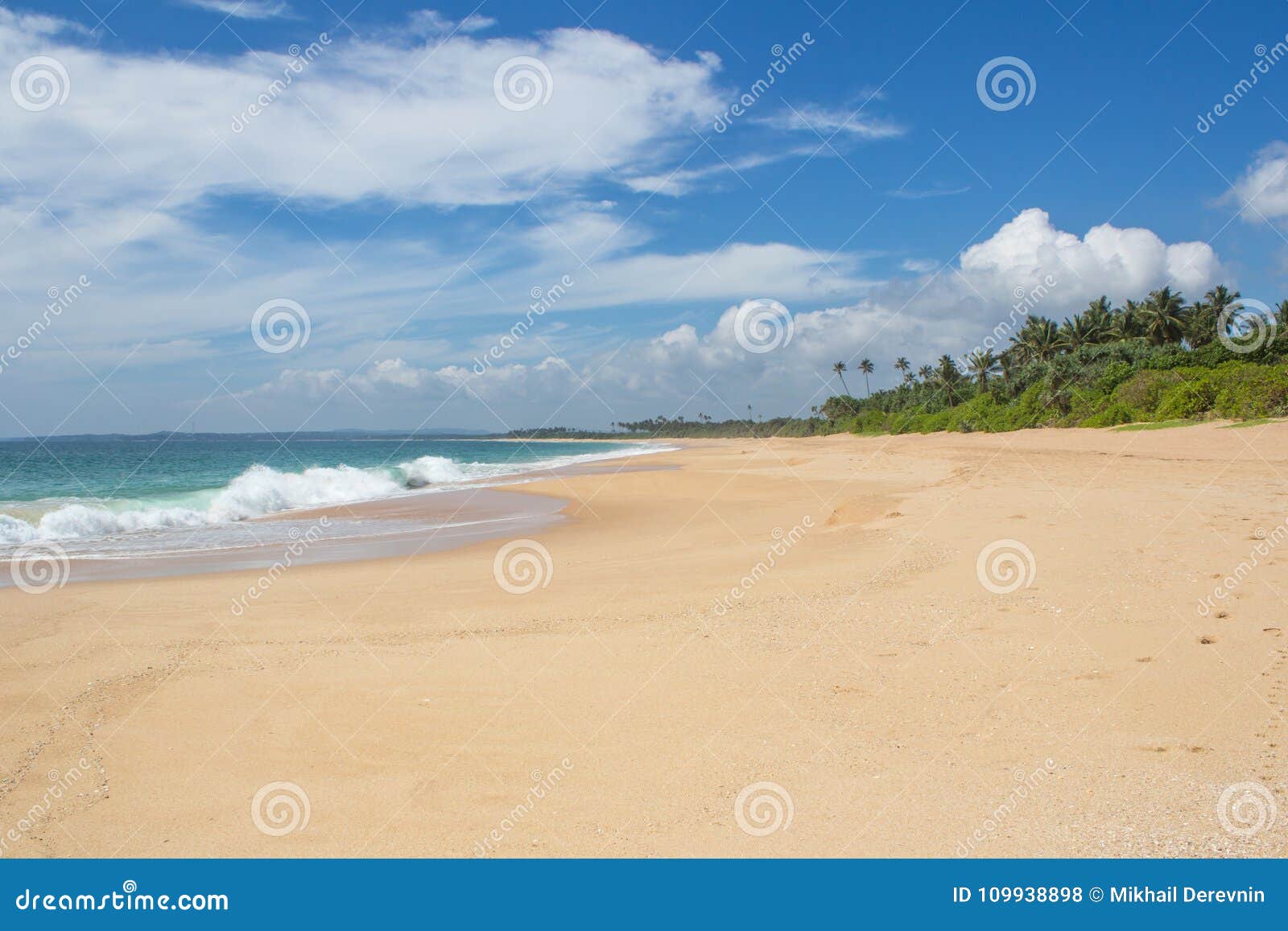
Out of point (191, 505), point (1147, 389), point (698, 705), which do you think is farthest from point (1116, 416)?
point (191, 505)

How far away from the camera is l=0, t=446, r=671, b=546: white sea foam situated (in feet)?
67.6

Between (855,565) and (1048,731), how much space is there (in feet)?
18.0

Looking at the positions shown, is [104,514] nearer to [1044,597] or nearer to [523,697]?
[523,697]

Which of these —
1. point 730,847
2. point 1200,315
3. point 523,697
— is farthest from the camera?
point 1200,315

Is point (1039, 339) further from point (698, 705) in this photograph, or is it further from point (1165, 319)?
point (698, 705)

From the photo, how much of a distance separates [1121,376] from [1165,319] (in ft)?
65.8

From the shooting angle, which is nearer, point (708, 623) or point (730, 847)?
point (730, 847)

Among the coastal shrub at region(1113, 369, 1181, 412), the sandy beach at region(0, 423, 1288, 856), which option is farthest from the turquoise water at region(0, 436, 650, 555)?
the coastal shrub at region(1113, 369, 1181, 412)

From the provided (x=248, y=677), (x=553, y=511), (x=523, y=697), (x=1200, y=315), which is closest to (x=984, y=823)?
(x=523, y=697)

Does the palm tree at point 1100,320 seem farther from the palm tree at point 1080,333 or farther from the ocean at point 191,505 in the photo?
the ocean at point 191,505

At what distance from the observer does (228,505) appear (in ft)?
85.5

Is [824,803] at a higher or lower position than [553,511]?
lower

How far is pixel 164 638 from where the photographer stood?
8.82 metres

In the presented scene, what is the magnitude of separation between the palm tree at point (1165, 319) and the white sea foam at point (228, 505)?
174ft
